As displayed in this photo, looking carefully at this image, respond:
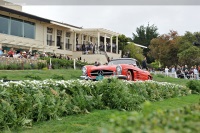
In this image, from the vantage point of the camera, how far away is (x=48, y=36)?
41.6 metres

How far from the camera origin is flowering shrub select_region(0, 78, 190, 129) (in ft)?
21.4

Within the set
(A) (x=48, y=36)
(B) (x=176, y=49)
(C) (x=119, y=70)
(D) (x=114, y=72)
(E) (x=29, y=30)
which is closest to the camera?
(C) (x=119, y=70)

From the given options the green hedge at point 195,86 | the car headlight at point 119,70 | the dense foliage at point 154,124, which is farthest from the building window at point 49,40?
the dense foliage at point 154,124

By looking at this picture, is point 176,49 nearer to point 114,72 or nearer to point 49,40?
point 49,40

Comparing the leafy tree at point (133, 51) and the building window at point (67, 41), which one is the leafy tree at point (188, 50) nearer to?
the leafy tree at point (133, 51)

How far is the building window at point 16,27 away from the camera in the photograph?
35188mm

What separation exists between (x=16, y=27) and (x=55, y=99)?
29.5 metres

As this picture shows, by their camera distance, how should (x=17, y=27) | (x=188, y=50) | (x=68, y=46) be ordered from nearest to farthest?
(x=17, y=27)
(x=68, y=46)
(x=188, y=50)

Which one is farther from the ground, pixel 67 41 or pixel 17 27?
pixel 17 27

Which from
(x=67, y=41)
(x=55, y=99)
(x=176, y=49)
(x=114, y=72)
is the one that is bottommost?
(x=55, y=99)

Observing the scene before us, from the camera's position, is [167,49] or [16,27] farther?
[167,49]

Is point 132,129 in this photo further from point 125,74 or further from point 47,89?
point 125,74

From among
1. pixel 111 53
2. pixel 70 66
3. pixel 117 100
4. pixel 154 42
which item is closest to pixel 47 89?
pixel 117 100

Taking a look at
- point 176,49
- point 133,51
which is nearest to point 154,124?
point 133,51
